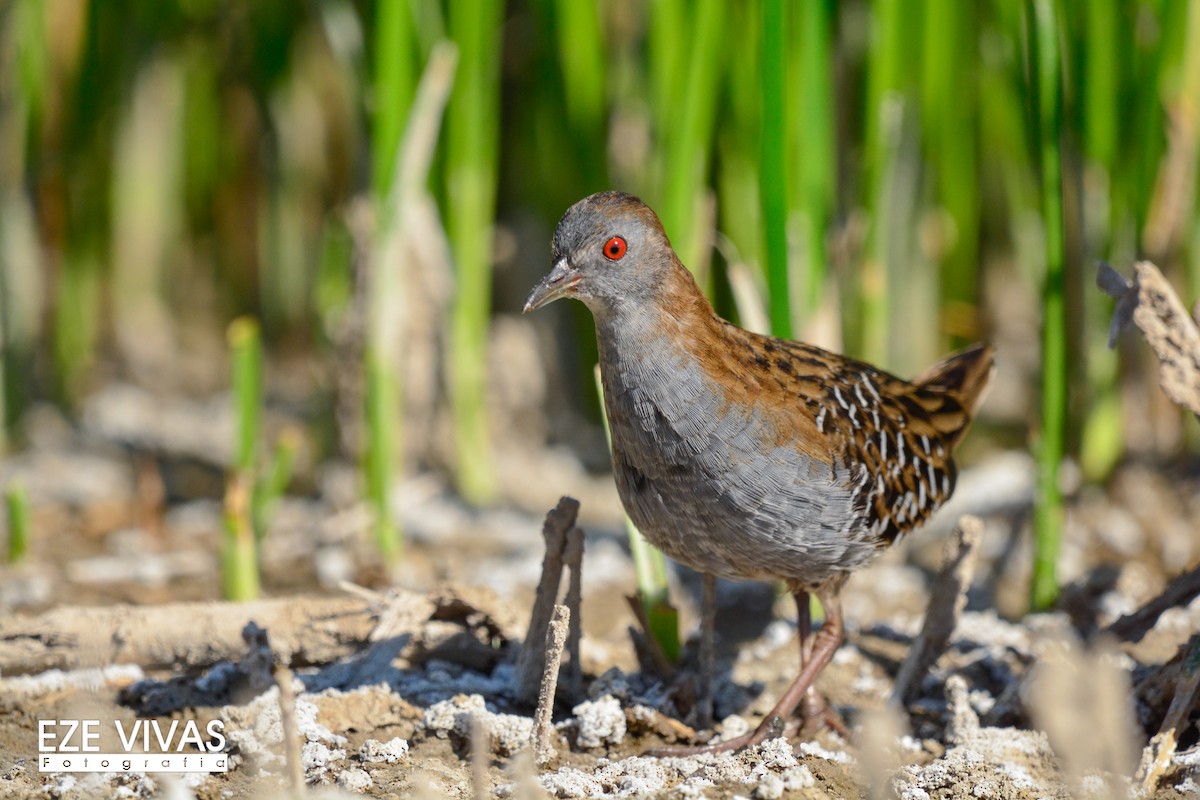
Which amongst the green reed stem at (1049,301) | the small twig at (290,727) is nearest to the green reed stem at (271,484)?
the small twig at (290,727)

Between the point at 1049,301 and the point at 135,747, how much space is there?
282 cm

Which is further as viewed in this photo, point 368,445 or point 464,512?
point 464,512

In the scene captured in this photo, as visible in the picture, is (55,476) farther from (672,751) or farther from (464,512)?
(672,751)

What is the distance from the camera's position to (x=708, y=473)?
9.80 ft

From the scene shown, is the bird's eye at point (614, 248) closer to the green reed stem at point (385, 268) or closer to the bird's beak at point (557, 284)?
the bird's beak at point (557, 284)

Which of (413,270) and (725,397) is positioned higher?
(413,270)

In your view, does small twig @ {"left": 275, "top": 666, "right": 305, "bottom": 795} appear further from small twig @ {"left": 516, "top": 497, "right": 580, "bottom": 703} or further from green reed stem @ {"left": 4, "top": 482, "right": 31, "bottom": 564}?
green reed stem @ {"left": 4, "top": 482, "right": 31, "bottom": 564}

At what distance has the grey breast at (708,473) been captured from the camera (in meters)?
3.00

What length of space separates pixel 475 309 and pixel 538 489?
3.21ft

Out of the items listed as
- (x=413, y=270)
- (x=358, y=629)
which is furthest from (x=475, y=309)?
(x=358, y=629)

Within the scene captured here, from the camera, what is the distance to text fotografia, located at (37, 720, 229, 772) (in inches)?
112

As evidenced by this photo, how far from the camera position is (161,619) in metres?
3.52

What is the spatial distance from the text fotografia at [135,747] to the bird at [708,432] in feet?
3.55

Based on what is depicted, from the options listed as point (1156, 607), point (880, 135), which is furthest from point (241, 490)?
point (1156, 607)
